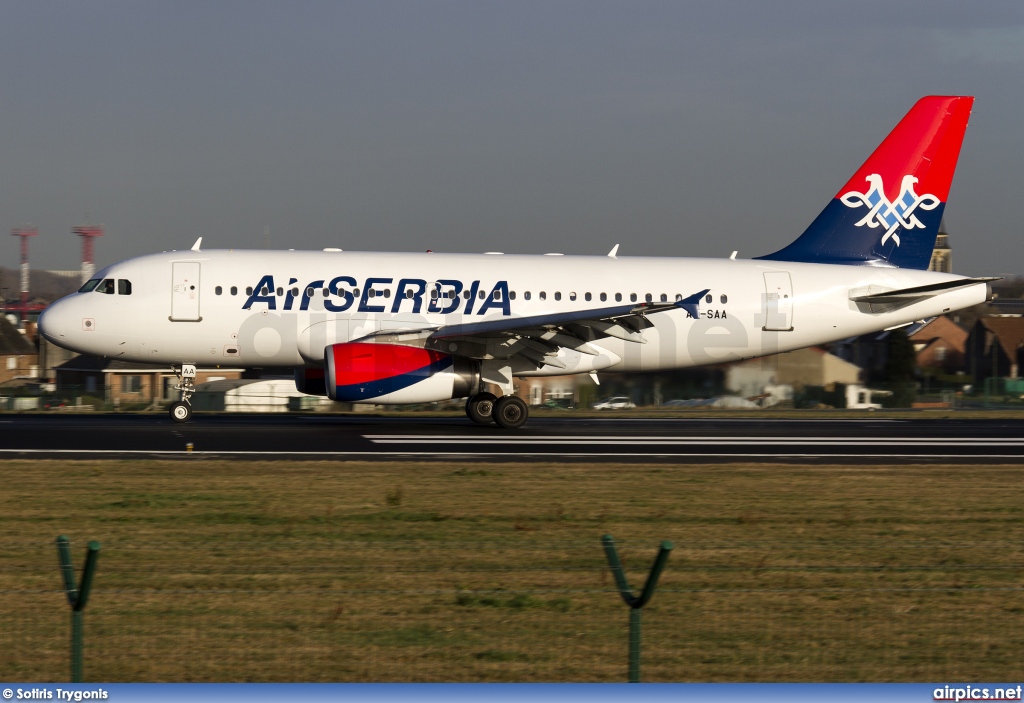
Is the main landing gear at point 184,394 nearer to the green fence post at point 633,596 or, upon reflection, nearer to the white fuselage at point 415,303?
the white fuselage at point 415,303

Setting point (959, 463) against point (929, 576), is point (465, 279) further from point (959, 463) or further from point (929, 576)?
point (929, 576)

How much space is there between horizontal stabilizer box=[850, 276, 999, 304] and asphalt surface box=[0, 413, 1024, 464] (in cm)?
311

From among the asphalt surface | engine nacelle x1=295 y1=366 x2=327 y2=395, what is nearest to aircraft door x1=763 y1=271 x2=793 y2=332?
the asphalt surface

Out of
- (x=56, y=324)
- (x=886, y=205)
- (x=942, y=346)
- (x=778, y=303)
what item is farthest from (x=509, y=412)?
(x=942, y=346)

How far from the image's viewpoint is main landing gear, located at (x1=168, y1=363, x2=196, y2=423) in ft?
79.3

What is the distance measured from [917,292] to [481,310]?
10.4 m

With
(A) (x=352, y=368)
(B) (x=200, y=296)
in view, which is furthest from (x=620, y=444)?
(B) (x=200, y=296)

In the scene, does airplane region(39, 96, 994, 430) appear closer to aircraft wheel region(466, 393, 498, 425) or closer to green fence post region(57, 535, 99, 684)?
aircraft wheel region(466, 393, 498, 425)

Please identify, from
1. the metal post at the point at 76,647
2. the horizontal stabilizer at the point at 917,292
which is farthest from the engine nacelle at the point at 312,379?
the metal post at the point at 76,647

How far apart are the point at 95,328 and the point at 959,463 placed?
1756 centimetres

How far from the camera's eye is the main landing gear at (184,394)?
24156 mm

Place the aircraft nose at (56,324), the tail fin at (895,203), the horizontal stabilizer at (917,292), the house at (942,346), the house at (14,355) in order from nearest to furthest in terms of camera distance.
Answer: the aircraft nose at (56,324)
the horizontal stabilizer at (917,292)
the tail fin at (895,203)
the house at (942,346)
the house at (14,355)

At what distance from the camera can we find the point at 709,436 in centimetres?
2356

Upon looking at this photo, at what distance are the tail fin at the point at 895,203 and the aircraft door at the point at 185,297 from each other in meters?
14.1
